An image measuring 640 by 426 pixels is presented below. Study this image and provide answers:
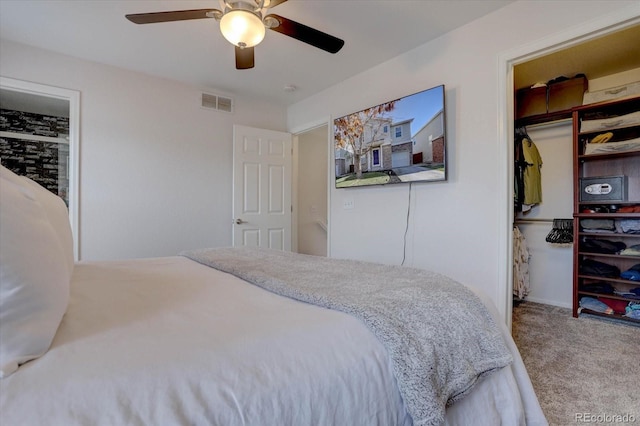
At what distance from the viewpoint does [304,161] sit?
17.5 ft

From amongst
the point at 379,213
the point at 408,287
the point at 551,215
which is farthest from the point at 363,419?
the point at 551,215

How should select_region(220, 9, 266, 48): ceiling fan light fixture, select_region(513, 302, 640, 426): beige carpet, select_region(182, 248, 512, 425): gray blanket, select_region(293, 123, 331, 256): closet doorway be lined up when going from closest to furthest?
select_region(182, 248, 512, 425): gray blanket, select_region(513, 302, 640, 426): beige carpet, select_region(220, 9, 266, 48): ceiling fan light fixture, select_region(293, 123, 331, 256): closet doorway

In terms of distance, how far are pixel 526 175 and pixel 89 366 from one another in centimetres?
388

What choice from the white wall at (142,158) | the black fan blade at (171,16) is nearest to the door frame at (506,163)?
→ the black fan blade at (171,16)

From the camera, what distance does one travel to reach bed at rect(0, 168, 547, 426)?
0.56 m

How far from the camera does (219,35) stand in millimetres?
2584

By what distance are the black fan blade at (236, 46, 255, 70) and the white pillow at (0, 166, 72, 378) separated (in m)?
1.70

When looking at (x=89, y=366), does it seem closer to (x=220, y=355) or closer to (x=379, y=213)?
(x=220, y=355)

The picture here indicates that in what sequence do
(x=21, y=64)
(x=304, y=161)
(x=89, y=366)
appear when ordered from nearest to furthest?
(x=89, y=366)
(x=21, y=64)
(x=304, y=161)

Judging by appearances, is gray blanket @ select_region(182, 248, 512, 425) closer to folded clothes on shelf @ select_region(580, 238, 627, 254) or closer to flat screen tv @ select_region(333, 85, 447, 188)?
flat screen tv @ select_region(333, 85, 447, 188)

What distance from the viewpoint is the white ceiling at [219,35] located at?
2221 mm

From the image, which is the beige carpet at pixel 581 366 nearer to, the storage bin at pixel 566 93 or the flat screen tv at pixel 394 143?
the flat screen tv at pixel 394 143

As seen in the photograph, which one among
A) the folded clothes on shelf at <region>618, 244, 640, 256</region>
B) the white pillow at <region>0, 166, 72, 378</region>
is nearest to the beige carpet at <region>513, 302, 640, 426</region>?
the folded clothes on shelf at <region>618, 244, 640, 256</region>

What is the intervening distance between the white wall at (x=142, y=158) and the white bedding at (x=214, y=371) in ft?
7.79
